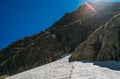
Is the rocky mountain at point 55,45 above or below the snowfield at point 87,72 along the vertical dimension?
above

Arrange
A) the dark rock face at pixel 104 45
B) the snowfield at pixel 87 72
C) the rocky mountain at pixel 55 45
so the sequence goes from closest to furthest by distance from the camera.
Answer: the snowfield at pixel 87 72
the dark rock face at pixel 104 45
the rocky mountain at pixel 55 45

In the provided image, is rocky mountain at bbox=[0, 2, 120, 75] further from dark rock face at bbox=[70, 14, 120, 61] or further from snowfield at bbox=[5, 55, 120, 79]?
snowfield at bbox=[5, 55, 120, 79]

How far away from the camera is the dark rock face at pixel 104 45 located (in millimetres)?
33625

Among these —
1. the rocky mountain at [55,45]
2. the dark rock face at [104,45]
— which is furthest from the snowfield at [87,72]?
the rocky mountain at [55,45]

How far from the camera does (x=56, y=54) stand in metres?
67.2

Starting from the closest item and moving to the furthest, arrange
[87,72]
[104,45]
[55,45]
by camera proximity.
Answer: [87,72] → [104,45] → [55,45]

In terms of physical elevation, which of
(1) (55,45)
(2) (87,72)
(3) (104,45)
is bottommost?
(2) (87,72)

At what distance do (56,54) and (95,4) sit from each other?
59.9 m

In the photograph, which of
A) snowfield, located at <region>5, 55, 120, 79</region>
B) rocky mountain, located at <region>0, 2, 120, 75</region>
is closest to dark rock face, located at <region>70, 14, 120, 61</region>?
snowfield, located at <region>5, 55, 120, 79</region>

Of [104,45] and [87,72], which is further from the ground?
[104,45]

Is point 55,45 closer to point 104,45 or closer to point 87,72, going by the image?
point 104,45

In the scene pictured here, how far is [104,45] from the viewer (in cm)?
3547

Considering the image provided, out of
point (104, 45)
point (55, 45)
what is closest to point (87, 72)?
point (104, 45)

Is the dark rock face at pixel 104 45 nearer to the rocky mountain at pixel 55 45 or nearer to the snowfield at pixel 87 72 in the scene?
the snowfield at pixel 87 72
